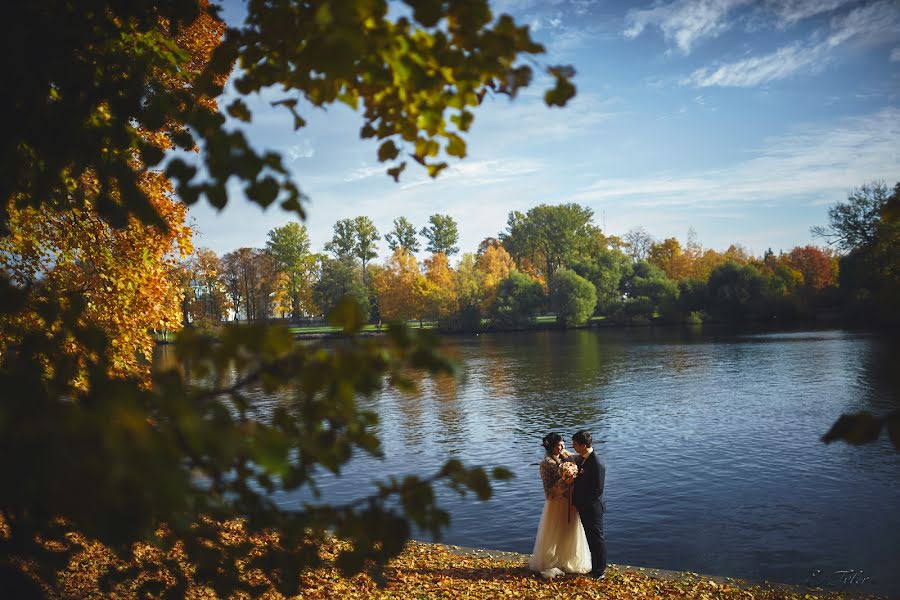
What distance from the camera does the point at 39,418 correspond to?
1.49 metres

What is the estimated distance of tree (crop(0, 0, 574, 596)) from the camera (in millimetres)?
1475

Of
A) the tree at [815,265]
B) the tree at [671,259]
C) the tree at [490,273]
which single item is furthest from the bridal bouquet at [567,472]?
the tree at [671,259]

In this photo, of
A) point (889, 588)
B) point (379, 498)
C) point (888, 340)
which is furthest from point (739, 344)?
point (379, 498)

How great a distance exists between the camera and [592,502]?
9500mm

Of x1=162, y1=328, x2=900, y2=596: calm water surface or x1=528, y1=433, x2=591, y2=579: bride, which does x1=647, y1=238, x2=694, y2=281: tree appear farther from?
x1=528, y1=433, x2=591, y2=579: bride

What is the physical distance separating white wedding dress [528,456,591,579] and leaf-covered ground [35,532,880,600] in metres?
0.19

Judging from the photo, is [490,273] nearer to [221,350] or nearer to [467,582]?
[467,582]

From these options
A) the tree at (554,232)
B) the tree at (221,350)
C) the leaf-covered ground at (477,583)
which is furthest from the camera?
the tree at (554,232)

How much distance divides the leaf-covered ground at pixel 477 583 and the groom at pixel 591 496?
0.33 m

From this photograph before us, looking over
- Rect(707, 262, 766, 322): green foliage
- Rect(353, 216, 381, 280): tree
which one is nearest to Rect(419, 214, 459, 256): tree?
Rect(353, 216, 381, 280): tree

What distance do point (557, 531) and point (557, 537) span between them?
83mm

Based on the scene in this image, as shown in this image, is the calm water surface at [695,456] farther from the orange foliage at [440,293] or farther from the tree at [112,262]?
the orange foliage at [440,293]

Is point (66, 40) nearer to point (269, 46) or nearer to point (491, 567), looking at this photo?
point (269, 46)

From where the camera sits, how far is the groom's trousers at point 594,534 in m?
9.45
